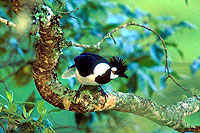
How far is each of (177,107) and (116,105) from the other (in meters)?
0.19

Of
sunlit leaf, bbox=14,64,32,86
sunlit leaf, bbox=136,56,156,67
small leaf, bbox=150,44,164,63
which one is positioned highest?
small leaf, bbox=150,44,164,63

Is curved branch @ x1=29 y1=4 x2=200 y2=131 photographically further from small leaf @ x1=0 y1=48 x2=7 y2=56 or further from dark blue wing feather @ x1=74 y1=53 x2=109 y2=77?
small leaf @ x1=0 y1=48 x2=7 y2=56

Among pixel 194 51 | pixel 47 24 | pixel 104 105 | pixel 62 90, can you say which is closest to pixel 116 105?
pixel 104 105

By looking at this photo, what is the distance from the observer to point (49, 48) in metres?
0.62

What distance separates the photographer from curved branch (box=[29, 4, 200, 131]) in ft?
2.00

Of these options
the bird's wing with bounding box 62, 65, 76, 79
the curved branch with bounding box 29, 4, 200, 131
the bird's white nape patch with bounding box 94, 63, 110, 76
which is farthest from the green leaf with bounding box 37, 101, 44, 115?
the bird's wing with bounding box 62, 65, 76, 79

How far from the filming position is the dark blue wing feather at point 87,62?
0.78m

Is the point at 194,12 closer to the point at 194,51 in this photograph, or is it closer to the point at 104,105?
the point at 194,51

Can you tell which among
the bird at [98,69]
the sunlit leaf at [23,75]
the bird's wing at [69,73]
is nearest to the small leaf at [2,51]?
the sunlit leaf at [23,75]

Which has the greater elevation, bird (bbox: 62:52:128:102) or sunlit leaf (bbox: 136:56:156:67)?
sunlit leaf (bbox: 136:56:156:67)

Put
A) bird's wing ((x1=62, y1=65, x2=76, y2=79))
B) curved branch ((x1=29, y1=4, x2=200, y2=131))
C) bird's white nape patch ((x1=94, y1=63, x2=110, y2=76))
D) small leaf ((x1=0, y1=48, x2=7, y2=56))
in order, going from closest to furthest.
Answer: curved branch ((x1=29, y1=4, x2=200, y2=131)), bird's white nape patch ((x1=94, y1=63, x2=110, y2=76)), bird's wing ((x1=62, y1=65, x2=76, y2=79)), small leaf ((x1=0, y1=48, x2=7, y2=56))

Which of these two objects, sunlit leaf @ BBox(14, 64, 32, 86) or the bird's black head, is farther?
sunlit leaf @ BBox(14, 64, 32, 86)

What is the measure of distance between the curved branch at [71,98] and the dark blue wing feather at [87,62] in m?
0.06

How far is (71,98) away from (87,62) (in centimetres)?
12
